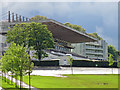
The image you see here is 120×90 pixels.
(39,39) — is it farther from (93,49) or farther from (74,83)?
(93,49)

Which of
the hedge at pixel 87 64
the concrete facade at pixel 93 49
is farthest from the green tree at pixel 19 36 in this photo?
the concrete facade at pixel 93 49

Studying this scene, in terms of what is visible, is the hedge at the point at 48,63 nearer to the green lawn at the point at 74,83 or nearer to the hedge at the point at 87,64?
the hedge at the point at 87,64

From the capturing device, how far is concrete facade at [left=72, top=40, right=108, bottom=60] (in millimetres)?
150875

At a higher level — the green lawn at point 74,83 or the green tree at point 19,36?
the green tree at point 19,36

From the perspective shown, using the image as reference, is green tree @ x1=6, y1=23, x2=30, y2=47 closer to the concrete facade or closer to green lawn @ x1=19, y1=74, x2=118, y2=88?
green lawn @ x1=19, y1=74, x2=118, y2=88

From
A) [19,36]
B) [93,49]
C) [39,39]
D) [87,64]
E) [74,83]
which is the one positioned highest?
[19,36]

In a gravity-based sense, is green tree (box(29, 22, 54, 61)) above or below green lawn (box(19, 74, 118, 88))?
above

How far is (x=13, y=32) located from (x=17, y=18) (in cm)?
4809

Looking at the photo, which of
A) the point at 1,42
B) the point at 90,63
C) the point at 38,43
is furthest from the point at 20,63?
the point at 1,42

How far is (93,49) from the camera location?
15575cm

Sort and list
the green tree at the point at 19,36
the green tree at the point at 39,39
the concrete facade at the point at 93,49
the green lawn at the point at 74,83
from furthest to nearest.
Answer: the concrete facade at the point at 93,49 → the green tree at the point at 39,39 → the green tree at the point at 19,36 → the green lawn at the point at 74,83

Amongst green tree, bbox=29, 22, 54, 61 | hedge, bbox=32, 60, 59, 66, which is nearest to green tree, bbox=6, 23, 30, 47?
green tree, bbox=29, 22, 54, 61

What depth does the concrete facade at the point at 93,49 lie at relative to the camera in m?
151

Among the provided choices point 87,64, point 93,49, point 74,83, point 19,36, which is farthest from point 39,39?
point 93,49
